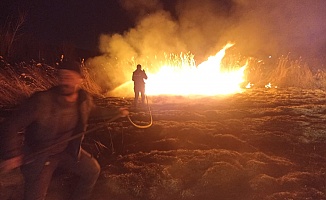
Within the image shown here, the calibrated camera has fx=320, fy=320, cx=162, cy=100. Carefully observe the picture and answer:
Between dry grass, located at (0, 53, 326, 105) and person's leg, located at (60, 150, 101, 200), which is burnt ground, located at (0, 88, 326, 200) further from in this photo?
dry grass, located at (0, 53, 326, 105)

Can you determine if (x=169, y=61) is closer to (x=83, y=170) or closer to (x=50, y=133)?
(x=83, y=170)

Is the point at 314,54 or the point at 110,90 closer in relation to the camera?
the point at 110,90

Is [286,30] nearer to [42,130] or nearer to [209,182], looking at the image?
[209,182]

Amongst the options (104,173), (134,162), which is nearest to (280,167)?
(134,162)

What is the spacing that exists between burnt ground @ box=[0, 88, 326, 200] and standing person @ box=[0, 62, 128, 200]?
125cm

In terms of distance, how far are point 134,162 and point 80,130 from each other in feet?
7.60

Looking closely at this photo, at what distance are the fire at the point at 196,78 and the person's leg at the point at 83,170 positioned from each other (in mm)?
12298

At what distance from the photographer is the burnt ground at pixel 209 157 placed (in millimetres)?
4391

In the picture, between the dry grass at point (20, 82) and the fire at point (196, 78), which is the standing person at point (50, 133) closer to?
the dry grass at point (20, 82)

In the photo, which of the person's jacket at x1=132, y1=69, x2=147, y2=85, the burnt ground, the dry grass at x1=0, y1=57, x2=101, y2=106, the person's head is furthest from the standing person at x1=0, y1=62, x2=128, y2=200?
the person's jacket at x1=132, y1=69, x2=147, y2=85

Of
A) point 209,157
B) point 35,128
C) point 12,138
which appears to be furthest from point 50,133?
point 209,157

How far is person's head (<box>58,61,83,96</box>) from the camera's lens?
3.13m

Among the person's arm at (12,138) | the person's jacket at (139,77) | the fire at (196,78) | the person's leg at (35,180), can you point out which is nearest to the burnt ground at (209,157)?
the person's leg at (35,180)

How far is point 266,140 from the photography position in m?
6.73
